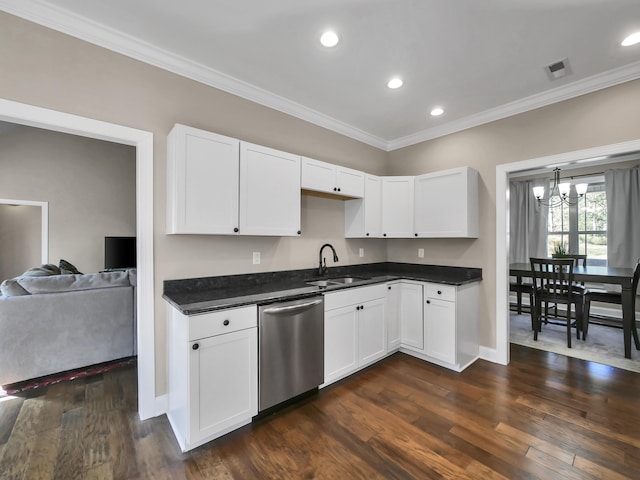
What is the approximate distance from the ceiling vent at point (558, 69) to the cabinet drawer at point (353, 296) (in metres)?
2.43

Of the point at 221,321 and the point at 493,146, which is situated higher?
the point at 493,146

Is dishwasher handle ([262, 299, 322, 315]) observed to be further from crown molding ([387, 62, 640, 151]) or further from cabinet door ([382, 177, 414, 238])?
crown molding ([387, 62, 640, 151])

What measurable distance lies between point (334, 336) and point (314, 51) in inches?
94.6

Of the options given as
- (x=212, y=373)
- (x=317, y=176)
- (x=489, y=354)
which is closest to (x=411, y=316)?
(x=489, y=354)

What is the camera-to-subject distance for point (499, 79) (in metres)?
2.57

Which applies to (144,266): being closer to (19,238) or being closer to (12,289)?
(12,289)

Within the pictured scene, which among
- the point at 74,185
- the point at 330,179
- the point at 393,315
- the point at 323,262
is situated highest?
the point at 74,185

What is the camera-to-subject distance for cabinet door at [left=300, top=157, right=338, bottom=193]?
2.79 meters

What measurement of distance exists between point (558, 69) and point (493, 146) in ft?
2.90

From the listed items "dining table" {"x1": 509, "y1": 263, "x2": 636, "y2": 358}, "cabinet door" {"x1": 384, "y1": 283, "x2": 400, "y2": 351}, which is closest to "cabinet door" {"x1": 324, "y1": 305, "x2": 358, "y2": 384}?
"cabinet door" {"x1": 384, "y1": 283, "x2": 400, "y2": 351}

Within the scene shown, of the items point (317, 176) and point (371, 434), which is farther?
point (317, 176)

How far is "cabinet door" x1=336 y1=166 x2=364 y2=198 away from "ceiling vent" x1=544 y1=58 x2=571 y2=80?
6.19 ft

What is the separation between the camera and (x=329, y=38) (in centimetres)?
204

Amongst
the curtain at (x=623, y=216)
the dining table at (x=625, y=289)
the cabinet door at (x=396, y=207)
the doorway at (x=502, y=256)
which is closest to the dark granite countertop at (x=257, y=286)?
the doorway at (x=502, y=256)
